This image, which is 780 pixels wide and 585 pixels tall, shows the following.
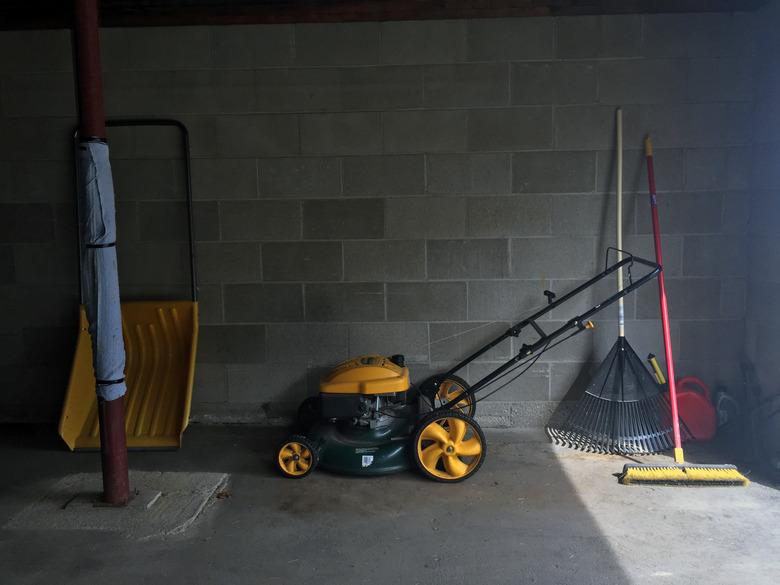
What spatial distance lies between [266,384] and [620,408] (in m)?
2.01

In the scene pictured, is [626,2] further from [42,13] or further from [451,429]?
[42,13]

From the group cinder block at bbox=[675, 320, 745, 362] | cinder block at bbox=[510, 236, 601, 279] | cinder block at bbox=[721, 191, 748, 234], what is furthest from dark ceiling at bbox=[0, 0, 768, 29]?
cinder block at bbox=[675, 320, 745, 362]

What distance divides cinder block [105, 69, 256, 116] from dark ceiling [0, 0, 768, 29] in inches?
11.3

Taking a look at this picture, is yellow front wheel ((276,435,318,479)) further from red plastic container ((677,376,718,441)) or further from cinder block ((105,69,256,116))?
red plastic container ((677,376,718,441))

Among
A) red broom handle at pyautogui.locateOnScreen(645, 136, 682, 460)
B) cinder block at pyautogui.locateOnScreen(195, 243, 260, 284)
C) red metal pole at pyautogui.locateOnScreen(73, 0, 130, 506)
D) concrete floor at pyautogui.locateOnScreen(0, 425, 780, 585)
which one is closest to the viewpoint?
concrete floor at pyautogui.locateOnScreen(0, 425, 780, 585)

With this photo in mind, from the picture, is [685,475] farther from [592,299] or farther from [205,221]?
[205,221]

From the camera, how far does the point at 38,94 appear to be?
154 inches

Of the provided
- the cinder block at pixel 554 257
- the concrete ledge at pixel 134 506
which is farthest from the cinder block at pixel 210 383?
the cinder block at pixel 554 257

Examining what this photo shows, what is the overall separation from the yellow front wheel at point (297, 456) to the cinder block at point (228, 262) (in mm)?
1098

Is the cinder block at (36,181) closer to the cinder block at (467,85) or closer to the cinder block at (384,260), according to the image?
the cinder block at (384,260)

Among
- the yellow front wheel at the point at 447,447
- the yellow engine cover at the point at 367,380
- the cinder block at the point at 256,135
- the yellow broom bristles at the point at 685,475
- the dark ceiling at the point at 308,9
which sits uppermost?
the dark ceiling at the point at 308,9

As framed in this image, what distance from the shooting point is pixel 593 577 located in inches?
94.9

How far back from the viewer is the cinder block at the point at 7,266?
404 cm

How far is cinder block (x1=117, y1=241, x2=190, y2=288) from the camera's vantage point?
3.97 m
